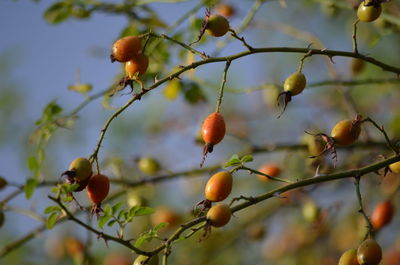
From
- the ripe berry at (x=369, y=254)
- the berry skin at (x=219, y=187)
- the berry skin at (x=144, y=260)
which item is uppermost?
the berry skin at (x=219, y=187)

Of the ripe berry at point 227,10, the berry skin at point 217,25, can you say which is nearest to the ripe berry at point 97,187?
the berry skin at point 217,25

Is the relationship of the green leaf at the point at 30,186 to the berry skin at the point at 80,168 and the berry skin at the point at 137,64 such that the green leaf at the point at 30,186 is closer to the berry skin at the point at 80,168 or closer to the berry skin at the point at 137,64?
the berry skin at the point at 80,168

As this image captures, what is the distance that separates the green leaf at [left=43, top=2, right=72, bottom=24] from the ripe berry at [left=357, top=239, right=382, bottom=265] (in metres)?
2.15

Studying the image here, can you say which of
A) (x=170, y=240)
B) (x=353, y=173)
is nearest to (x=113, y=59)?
(x=170, y=240)

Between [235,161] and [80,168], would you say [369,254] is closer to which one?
[235,161]

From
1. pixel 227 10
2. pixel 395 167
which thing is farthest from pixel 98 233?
pixel 227 10

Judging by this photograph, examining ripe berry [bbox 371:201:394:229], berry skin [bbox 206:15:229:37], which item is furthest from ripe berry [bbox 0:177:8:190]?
ripe berry [bbox 371:201:394:229]

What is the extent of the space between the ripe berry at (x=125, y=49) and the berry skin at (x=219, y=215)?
0.61m

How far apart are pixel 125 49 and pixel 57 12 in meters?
1.43

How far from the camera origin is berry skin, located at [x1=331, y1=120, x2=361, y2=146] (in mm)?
1848

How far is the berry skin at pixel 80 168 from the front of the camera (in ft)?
5.57

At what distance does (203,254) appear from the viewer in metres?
4.12

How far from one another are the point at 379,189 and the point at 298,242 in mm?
823

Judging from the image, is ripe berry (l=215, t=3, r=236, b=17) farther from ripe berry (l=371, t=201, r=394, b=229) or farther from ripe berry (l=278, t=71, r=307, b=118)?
ripe berry (l=278, t=71, r=307, b=118)
